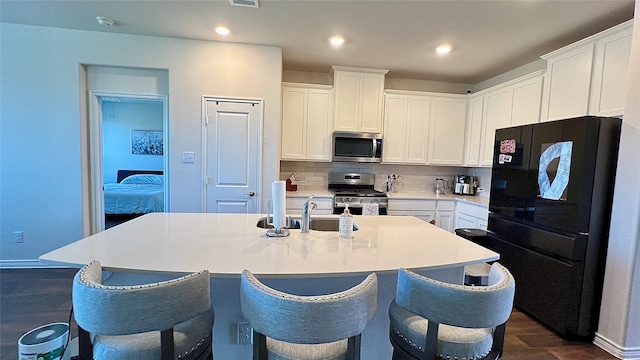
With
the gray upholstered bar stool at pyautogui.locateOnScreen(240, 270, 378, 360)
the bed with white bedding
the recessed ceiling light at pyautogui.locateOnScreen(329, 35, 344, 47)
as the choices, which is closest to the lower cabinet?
the recessed ceiling light at pyautogui.locateOnScreen(329, 35, 344, 47)

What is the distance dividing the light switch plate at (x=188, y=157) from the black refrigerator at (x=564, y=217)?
341cm

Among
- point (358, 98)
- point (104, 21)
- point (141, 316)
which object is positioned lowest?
point (141, 316)

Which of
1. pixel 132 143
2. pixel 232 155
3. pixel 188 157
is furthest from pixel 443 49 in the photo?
pixel 132 143

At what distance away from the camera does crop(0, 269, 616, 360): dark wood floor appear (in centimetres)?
198

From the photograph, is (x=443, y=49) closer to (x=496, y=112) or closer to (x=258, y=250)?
(x=496, y=112)

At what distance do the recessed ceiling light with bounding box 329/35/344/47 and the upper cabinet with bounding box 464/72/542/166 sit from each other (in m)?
2.12

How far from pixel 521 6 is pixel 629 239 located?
1.94 metres

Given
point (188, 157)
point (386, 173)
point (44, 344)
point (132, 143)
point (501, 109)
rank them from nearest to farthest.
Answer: point (44, 344) → point (188, 157) → point (501, 109) → point (386, 173) → point (132, 143)

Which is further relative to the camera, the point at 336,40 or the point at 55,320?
the point at 336,40

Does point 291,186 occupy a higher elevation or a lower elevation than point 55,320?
higher

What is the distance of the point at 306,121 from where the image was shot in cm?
388

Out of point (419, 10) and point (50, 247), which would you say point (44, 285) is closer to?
point (50, 247)

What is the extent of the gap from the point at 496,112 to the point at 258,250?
362 centimetres

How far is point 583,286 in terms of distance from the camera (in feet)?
6.88
